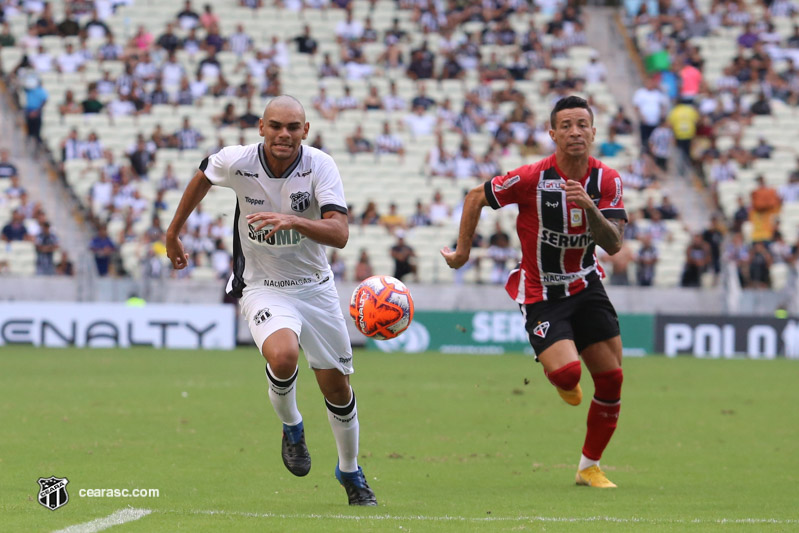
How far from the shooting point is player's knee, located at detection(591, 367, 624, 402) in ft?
31.6

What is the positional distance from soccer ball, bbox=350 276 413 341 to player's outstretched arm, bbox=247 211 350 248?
850 mm

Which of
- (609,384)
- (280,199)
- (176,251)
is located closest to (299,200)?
(280,199)

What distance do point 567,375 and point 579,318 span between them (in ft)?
2.25

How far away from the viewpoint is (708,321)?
25.1 m

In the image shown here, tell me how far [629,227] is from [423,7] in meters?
9.83

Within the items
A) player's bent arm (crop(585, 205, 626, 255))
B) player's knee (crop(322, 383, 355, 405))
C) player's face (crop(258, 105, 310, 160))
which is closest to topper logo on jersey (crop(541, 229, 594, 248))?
player's bent arm (crop(585, 205, 626, 255))

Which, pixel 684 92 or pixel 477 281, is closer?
pixel 477 281

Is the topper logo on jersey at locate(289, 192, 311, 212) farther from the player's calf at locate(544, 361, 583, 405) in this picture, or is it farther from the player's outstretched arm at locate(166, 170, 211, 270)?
the player's calf at locate(544, 361, 583, 405)

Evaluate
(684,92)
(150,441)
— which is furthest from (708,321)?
(150,441)

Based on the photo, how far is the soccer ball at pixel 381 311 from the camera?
867 centimetres

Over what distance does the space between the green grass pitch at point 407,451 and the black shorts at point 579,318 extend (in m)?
1.17

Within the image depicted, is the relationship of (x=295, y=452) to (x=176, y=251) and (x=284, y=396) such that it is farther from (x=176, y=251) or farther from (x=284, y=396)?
(x=176, y=251)

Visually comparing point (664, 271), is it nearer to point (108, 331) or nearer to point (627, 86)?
point (627, 86)

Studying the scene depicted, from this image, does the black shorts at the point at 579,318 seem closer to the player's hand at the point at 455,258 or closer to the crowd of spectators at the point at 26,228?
the player's hand at the point at 455,258
